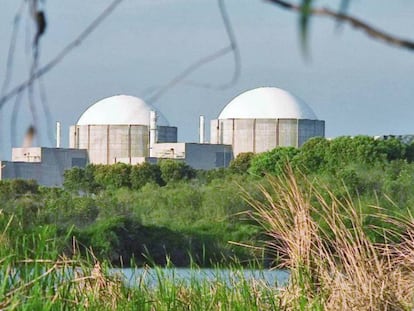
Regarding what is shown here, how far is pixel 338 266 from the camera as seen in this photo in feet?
19.2

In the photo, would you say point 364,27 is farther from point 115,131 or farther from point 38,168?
point 115,131

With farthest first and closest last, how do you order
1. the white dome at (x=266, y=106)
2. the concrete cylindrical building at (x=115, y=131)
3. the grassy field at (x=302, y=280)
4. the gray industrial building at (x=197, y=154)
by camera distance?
the concrete cylindrical building at (x=115, y=131) < the white dome at (x=266, y=106) < the gray industrial building at (x=197, y=154) < the grassy field at (x=302, y=280)

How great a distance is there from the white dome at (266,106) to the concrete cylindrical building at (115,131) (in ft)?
14.4

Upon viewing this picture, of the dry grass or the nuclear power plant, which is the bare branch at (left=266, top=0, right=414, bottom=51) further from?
the nuclear power plant

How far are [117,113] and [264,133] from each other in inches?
335

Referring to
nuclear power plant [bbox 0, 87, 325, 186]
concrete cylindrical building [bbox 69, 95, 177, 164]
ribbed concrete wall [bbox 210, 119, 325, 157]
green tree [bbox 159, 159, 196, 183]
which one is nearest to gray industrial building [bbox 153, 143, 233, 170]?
nuclear power plant [bbox 0, 87, 325, 186]

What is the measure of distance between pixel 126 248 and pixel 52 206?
262 cm

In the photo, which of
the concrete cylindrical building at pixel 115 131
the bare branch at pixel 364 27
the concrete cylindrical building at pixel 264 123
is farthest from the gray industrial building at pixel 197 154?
the bare branch at pixel 364 27

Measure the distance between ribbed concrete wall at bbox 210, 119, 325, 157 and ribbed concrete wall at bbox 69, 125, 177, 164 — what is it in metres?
4.67

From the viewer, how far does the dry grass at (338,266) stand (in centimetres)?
559

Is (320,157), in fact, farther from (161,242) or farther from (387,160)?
(161,242)

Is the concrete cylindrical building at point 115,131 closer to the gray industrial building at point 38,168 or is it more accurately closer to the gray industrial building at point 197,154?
the gray industrial building at point 197,154

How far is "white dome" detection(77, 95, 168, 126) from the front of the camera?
61.4 meters

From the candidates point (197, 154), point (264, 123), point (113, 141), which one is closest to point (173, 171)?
point (197, 154)
